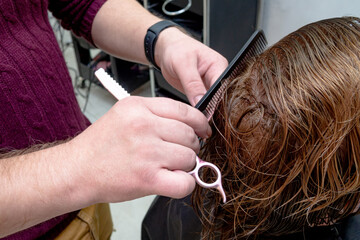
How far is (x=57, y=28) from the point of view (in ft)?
11.1

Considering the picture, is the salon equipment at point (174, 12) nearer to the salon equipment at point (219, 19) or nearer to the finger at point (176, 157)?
the salon equipment at point (219, 19)

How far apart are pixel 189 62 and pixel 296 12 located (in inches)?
53.8

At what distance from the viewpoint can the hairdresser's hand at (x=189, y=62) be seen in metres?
0.84

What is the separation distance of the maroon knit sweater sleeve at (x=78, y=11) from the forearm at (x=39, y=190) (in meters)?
0.59

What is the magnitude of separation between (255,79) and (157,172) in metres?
0.31

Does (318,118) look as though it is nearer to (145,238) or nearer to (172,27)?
(172,27)

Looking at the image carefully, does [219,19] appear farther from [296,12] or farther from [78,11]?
[78,11]

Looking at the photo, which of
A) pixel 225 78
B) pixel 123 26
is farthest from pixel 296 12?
pixel 225 78

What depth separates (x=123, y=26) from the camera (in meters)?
1.03

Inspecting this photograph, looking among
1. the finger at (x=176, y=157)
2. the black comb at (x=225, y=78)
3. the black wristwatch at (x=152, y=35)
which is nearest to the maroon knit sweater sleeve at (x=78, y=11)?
the black wristwatch at (x=152, y=35)

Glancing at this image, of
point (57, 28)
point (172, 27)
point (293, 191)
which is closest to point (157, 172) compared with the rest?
point (293, 191)

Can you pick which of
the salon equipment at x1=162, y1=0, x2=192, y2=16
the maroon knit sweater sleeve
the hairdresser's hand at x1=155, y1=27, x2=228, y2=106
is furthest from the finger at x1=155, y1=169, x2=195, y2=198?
the salon equipment at x1=162, y1=0, x2=192, y2=16

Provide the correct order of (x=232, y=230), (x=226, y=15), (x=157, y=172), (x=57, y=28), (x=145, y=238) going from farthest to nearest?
1. (x=57, y=28)
2. (x=226, y=15)
3. (x=145, y=238)
4. (x=232, y=230)
5. (x=157, y=172)

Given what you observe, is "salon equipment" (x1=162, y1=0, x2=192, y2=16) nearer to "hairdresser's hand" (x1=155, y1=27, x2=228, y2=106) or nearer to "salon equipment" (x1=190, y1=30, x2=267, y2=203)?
"hairdresser's hand" (x1=155, y1=27, x2=228, y2=106)
